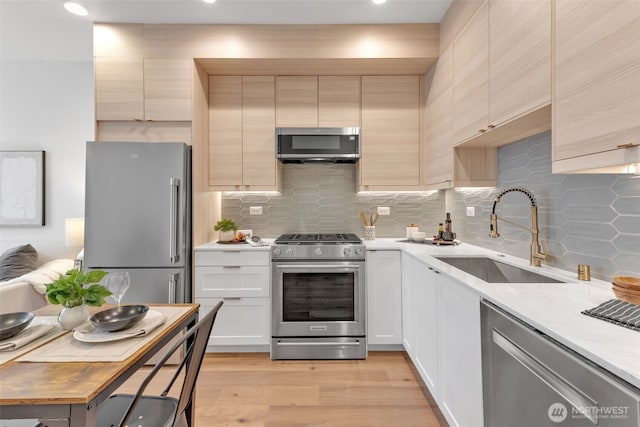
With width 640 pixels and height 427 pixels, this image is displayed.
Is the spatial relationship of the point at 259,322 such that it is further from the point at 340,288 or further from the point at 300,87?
the point at 300,87

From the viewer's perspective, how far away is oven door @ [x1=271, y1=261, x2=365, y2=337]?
2590 mm

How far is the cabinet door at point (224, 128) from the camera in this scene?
2965mm

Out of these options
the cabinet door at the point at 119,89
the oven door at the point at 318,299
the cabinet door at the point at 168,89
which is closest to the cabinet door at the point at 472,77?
the oven door at the point at 318,299

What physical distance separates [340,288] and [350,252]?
328mm

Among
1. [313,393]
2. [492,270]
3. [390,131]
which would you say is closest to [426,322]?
[492,270]

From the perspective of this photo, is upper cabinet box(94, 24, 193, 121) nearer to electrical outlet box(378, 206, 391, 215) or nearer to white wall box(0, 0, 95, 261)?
white wall box(0, 0, 95, 261)

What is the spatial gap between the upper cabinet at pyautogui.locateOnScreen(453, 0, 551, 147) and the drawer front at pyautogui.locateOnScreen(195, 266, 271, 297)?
196 centimetres

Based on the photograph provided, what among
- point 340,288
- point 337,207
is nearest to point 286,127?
point 337,207

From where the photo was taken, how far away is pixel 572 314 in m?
0.99

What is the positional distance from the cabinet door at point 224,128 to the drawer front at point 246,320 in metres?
1.17

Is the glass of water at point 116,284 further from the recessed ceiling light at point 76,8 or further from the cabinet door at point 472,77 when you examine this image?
the recessed ceiling light at point 76,8

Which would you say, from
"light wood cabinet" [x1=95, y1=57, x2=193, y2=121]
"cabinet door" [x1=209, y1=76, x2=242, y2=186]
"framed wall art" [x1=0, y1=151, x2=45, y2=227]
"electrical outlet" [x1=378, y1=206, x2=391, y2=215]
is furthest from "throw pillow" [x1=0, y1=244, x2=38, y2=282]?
"electrical outlet" [x1=378, y1=206, x2=391, y2=215]

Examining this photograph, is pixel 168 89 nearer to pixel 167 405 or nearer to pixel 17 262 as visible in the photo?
pixel 17 262

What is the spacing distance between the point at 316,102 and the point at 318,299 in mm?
1884
